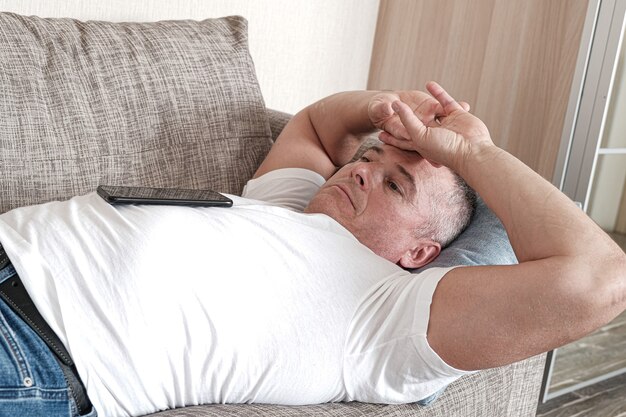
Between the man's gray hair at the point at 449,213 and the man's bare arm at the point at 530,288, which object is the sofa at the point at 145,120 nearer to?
the man's gray hair at the point at 449,213

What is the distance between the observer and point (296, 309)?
1.34 m

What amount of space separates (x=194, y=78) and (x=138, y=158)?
23 cm

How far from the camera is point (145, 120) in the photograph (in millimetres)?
1809

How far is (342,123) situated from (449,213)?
0.38m

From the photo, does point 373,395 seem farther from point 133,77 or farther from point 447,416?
point 133,77

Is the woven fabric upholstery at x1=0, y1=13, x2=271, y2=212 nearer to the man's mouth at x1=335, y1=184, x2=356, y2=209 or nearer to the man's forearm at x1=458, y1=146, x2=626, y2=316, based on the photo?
the man's mouth at x1=335, y1=184, x2=356, y2=209

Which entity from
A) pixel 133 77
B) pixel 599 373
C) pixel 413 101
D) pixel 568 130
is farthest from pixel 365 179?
pixel 599 373

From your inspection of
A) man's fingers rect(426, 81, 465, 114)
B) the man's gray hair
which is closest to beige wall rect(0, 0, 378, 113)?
man's fingers rect(426, 81, 465, 114)

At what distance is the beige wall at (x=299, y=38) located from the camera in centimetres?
243

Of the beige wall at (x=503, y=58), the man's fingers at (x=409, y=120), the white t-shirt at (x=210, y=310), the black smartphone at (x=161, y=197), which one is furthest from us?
the beige wall at (x=503, y=58)

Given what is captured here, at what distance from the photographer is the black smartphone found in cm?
141

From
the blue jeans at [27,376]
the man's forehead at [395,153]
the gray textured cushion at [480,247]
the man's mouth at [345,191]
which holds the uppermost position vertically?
the man's forehead at [395,153]

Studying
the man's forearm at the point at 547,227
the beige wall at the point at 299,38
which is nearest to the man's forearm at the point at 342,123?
the man's forearm at the point at 547,227

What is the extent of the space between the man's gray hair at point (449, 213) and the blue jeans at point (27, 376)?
0.71 meters
